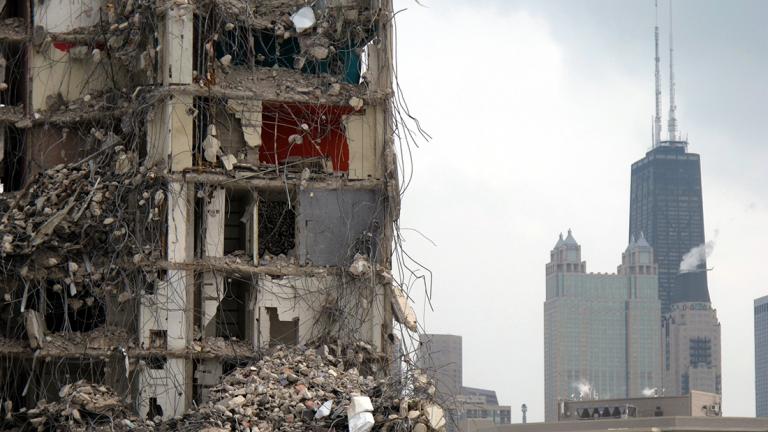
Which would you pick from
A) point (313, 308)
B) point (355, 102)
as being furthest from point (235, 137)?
point (313, 308)

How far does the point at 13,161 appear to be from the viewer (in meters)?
37.8

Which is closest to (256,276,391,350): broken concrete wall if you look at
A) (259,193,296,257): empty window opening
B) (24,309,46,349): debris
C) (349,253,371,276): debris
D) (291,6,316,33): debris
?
(349,253,371,276): debris

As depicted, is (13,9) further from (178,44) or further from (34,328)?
(34,328)

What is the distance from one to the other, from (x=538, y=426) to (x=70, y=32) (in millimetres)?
25618

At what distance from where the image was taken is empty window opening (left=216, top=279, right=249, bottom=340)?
35.5m

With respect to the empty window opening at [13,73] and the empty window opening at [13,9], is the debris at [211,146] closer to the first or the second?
the empty window opening at [13,73]

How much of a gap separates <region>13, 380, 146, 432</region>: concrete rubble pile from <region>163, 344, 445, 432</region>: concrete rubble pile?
40.1 inches

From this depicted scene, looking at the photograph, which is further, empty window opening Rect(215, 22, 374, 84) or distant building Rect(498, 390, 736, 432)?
distant building Rect(498, 390, 736, 432)

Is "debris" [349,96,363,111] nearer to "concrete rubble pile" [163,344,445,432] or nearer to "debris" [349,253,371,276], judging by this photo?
"debris" [349,253,371,276]

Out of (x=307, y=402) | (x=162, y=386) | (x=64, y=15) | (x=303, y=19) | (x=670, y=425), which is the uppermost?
(x=64, y=15)

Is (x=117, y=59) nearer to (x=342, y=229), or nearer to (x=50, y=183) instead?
(x=50, y=183)

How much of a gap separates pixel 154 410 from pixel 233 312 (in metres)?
3.26

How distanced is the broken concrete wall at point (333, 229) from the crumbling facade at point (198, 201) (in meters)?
0.03

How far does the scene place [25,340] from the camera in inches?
1391
